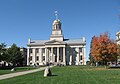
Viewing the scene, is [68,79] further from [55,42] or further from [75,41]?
[75,41]

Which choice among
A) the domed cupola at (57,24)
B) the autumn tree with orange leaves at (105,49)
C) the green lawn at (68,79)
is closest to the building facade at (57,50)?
the domed cupola at (57,24)

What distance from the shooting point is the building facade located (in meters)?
145

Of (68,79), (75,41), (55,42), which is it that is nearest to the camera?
(68,79)

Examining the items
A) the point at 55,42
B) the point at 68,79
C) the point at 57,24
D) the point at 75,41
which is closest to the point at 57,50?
the point at 55,42

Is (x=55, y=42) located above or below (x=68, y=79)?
above

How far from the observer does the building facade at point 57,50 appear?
145 metres

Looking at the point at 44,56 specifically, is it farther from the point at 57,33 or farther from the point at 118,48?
the point at 118,48

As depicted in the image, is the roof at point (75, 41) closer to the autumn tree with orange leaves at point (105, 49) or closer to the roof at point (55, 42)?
the roof at point (55, 42)

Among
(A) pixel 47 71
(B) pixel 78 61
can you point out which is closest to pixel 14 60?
(B) pixel 78 61

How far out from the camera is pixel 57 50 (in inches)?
5699

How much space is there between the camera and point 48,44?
145125mm

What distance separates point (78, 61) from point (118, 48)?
3349 inches

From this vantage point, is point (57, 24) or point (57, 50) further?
point (57, 24)

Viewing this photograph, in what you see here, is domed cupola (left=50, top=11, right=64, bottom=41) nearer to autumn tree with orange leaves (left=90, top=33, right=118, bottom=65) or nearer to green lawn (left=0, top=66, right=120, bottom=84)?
autumn tree with orange leaves (left=90, top=33, right=118, bottom=65)
